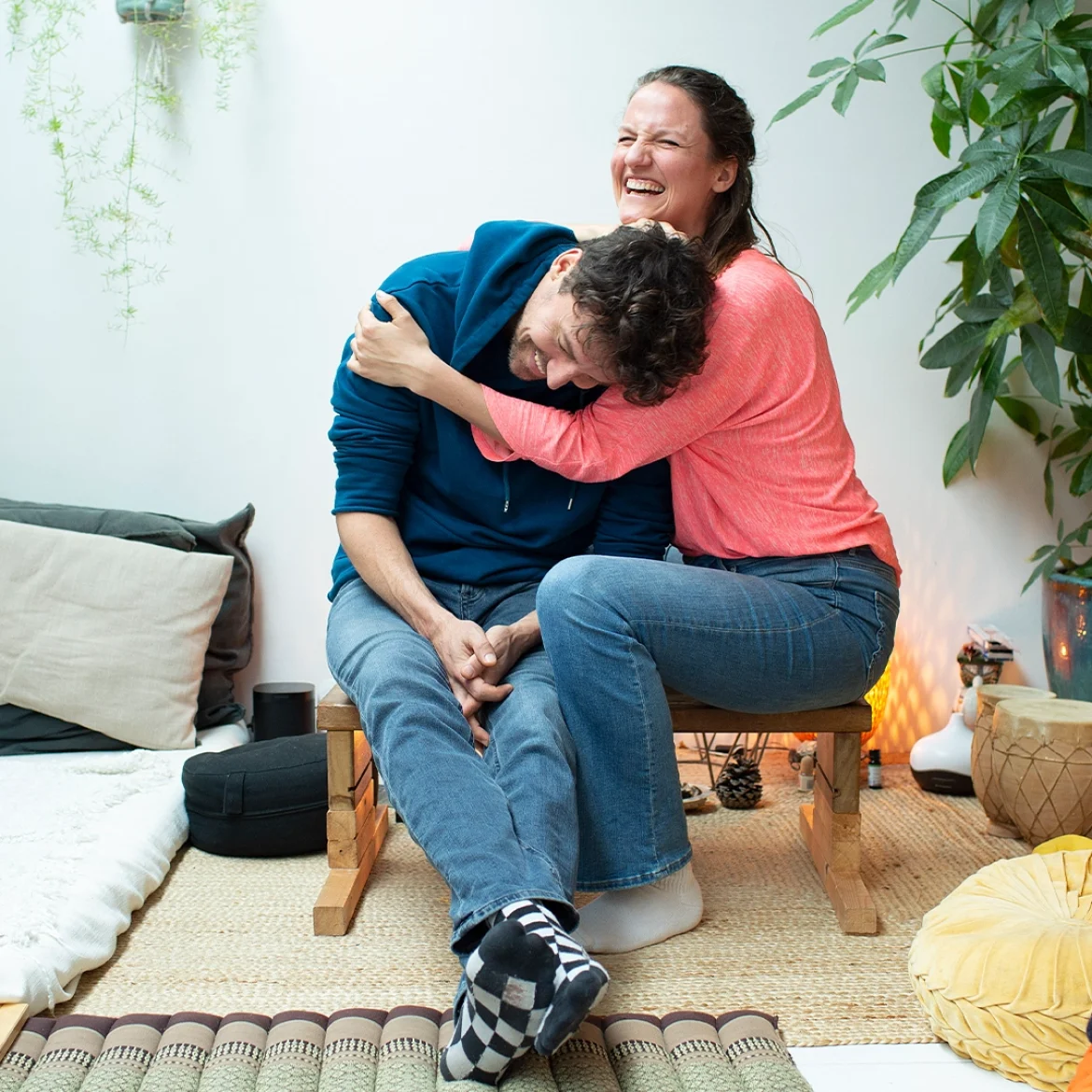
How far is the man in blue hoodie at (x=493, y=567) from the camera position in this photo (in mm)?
1273

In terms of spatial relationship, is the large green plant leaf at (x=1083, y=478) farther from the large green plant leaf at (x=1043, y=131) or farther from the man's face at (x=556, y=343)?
the man's face at (x=556, y=343)

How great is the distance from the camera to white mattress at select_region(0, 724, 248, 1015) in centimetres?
151

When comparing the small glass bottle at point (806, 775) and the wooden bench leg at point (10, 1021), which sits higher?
the wooden bench leg at point (10, 1021)

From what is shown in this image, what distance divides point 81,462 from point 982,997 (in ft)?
6.97

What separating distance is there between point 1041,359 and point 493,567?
119 centimetres

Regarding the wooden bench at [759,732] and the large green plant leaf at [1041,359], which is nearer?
the wooden bench at [759,732]

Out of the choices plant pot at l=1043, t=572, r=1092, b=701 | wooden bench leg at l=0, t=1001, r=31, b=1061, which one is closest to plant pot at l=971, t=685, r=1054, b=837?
plant pot at l=1043, t=572, r=1092, b=701

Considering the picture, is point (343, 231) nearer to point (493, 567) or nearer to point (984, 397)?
point (493, 567)

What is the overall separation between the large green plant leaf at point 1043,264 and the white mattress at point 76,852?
5.75 feet

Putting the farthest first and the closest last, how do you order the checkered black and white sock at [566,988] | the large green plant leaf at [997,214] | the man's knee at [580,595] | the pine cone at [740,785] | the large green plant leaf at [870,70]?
the pine cone at [740,785] < the large green plant leaf at [870,70] < the large green plant leaf at [997,214] < the man's knee at [580,595] < the checkered black and white sock at [566,988]

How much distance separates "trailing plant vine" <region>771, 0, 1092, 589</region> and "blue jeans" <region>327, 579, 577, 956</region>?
1.07m

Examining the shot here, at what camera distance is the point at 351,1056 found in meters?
1.25

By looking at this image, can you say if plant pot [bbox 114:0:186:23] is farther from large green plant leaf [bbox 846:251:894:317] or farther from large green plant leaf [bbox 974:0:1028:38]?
large green plant leaf [bbox 974:0:1028:38]

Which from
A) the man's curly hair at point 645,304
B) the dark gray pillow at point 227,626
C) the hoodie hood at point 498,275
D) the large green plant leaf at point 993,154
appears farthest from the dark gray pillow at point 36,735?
the large green plant leaf at point 993,154
